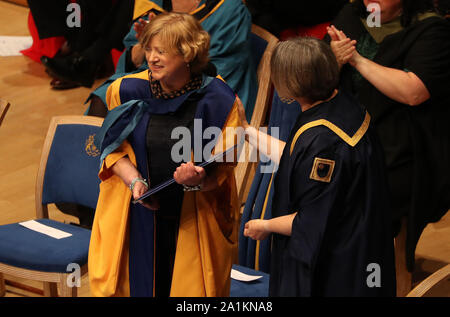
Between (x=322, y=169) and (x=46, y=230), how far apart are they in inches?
62.7

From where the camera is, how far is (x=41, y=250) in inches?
120

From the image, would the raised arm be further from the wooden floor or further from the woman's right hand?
the wooden floor

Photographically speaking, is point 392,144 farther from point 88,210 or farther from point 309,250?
point 88,210

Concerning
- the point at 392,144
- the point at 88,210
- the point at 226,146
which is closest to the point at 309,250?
the point at 226,146

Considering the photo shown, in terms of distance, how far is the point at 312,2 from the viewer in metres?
4.03

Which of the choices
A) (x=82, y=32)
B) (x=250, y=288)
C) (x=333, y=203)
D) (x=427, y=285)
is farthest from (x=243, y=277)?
(x=82, y=32)

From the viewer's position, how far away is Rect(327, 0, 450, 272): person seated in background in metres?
2.99

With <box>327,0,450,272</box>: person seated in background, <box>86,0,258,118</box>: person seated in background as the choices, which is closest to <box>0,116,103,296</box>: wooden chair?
Answer: <box>86,0,258,118</box>: person seated in background

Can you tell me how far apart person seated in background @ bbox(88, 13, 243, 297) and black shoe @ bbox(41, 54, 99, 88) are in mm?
3025

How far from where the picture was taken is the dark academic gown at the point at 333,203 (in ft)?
6.73

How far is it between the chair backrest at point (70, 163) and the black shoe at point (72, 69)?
83.5 inches

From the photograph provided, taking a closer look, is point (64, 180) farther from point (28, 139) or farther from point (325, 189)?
point (28, 139)

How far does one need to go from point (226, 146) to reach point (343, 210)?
43 centimetres

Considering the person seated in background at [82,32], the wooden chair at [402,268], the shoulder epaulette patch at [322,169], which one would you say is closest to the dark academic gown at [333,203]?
the shoulder epaulette patch at [322,169]
